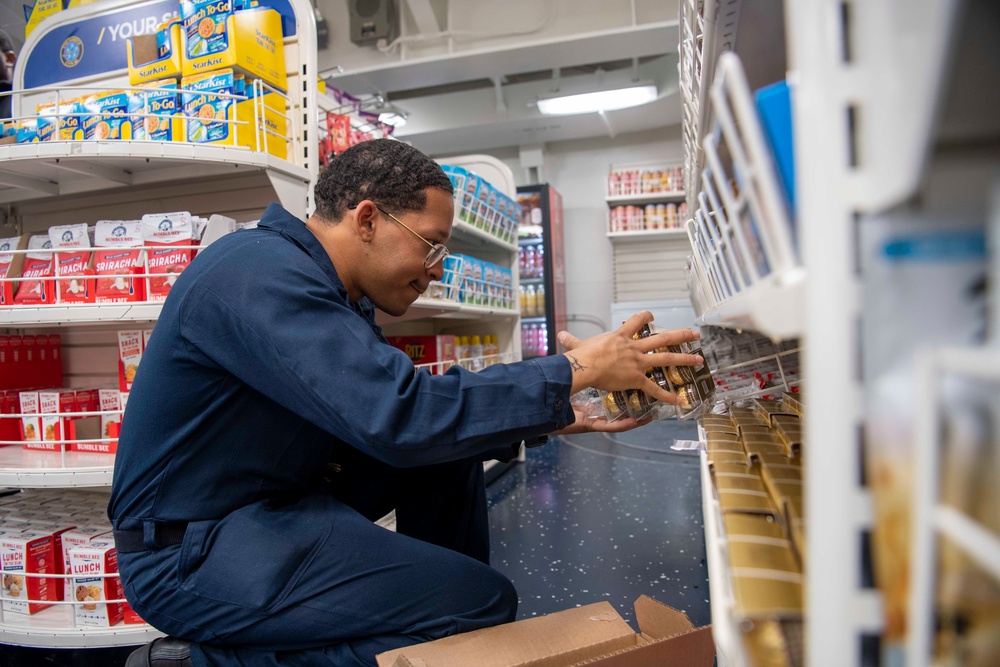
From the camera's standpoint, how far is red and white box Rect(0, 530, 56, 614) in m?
1.84

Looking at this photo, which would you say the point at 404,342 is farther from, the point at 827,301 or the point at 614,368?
the point at 827,301

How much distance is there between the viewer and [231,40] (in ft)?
6.66

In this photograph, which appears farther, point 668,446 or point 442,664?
point 668,446

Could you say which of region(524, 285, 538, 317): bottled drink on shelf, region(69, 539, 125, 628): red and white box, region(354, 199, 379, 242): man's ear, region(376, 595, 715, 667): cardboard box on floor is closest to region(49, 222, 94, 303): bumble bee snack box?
region(69, 539, 125, 628): red and white box

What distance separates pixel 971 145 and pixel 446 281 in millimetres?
2570

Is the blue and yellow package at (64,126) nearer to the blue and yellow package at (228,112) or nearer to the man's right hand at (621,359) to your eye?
the blue and yellow package at (228,112)

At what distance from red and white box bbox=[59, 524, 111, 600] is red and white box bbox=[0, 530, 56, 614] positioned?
0.12 feet

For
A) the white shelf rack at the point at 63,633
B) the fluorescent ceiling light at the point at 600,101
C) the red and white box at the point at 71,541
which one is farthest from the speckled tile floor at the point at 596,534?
the fluorescent ceiling light at the point at 600,101

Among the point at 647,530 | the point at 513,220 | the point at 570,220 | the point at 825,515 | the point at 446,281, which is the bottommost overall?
the point at 647,530

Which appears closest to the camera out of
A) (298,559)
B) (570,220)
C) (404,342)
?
(298,559)

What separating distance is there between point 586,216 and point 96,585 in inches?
240

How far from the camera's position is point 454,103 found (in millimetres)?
6203

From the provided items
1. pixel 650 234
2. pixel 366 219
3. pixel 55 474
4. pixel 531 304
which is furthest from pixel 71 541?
pixel 650 234

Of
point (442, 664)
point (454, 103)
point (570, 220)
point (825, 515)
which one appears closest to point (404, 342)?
point (442, 664)
